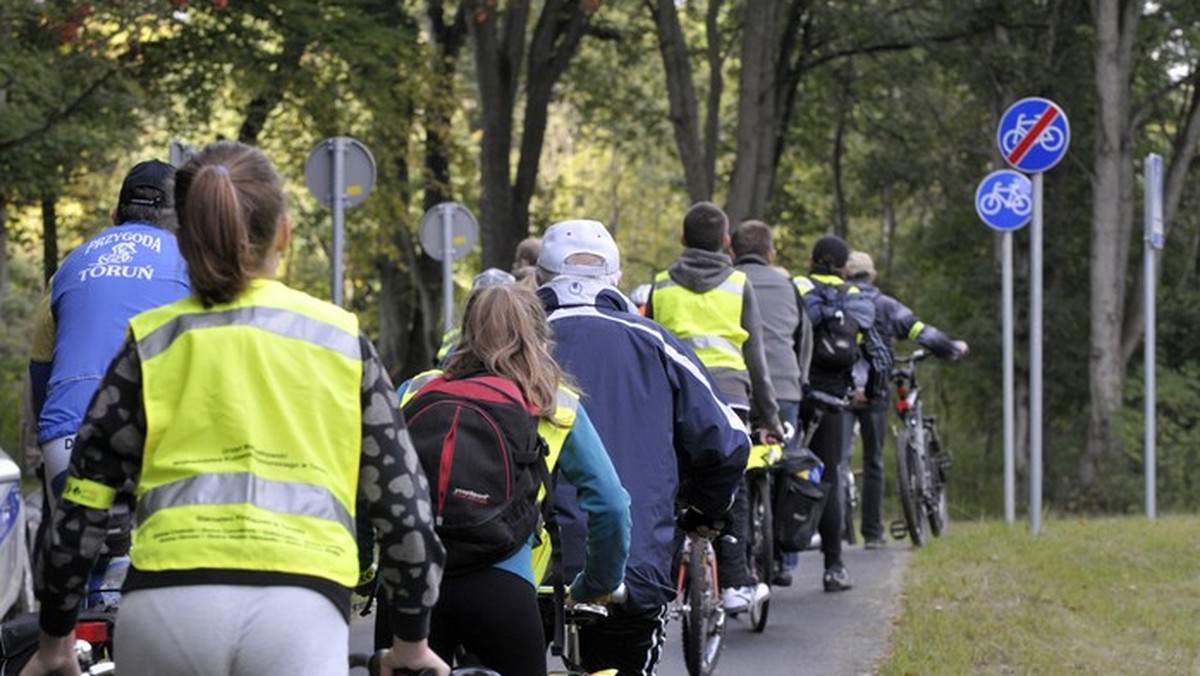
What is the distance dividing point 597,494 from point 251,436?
184 cm

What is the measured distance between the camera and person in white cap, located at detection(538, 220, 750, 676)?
6254mm

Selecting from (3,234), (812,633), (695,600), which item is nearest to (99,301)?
(695,600)

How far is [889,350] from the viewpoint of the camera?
1373cm

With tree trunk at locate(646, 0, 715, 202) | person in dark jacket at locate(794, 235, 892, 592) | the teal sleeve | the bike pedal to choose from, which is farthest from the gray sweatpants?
tree trunk at locate(646, 0, 715, 202)

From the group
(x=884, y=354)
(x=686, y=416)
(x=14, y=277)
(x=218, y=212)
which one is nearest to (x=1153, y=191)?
(x=884, y=354)

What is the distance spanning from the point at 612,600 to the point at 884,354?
750 centimetres

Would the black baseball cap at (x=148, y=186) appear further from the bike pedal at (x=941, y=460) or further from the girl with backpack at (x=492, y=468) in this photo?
the bike pedal at (x=941, y=460)

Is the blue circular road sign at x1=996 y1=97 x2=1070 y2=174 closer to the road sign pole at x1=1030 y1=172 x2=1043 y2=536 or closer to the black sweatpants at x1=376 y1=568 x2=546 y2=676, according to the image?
the road sign pole at x1=1030 y1=172 x2=1043 y2=536

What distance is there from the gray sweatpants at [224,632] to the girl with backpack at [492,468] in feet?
4.33

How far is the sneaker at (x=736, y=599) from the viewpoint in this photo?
935cm

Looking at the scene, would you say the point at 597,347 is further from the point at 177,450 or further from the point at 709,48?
the point at 709,48

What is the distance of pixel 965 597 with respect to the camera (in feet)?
38.2

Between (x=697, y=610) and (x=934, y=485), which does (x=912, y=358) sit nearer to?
(x=934, y=485)

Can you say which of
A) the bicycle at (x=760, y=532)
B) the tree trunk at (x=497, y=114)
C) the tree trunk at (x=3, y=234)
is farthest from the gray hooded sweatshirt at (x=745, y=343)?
the tree trunk at (x=3, y=234)
